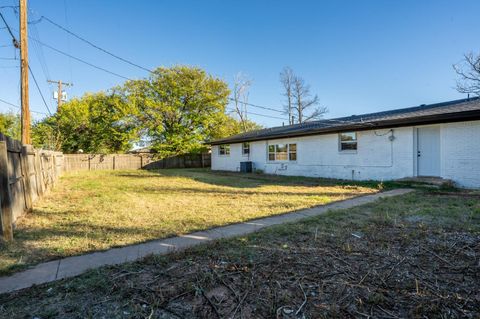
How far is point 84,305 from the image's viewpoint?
2168 mm

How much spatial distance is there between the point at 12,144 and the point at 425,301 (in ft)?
21.9

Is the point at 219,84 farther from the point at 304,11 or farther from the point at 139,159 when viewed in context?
the point at 304,11

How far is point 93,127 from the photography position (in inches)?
1075

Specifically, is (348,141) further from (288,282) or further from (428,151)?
(288,282)

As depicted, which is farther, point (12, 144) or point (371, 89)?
point (371, 89)

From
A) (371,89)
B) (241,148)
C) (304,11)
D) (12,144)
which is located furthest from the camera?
(371,89)

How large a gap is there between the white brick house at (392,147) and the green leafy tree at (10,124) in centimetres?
2847

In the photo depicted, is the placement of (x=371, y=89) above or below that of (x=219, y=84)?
below

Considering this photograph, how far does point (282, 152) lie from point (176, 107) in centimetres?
1453

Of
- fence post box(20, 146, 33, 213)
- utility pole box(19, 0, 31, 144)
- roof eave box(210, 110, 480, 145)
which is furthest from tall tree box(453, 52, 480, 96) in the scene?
utility pole box(19, 0, 31, 144)

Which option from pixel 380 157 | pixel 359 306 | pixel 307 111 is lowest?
pixel 359 306

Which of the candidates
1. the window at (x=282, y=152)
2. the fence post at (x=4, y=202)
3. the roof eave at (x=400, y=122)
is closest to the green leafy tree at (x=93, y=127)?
the window at (x=282, y=152)

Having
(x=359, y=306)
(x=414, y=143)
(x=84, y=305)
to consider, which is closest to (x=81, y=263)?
(x=84, y=305)

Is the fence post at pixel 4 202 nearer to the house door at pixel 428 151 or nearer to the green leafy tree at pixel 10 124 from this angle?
the house door at pixel 428 151
